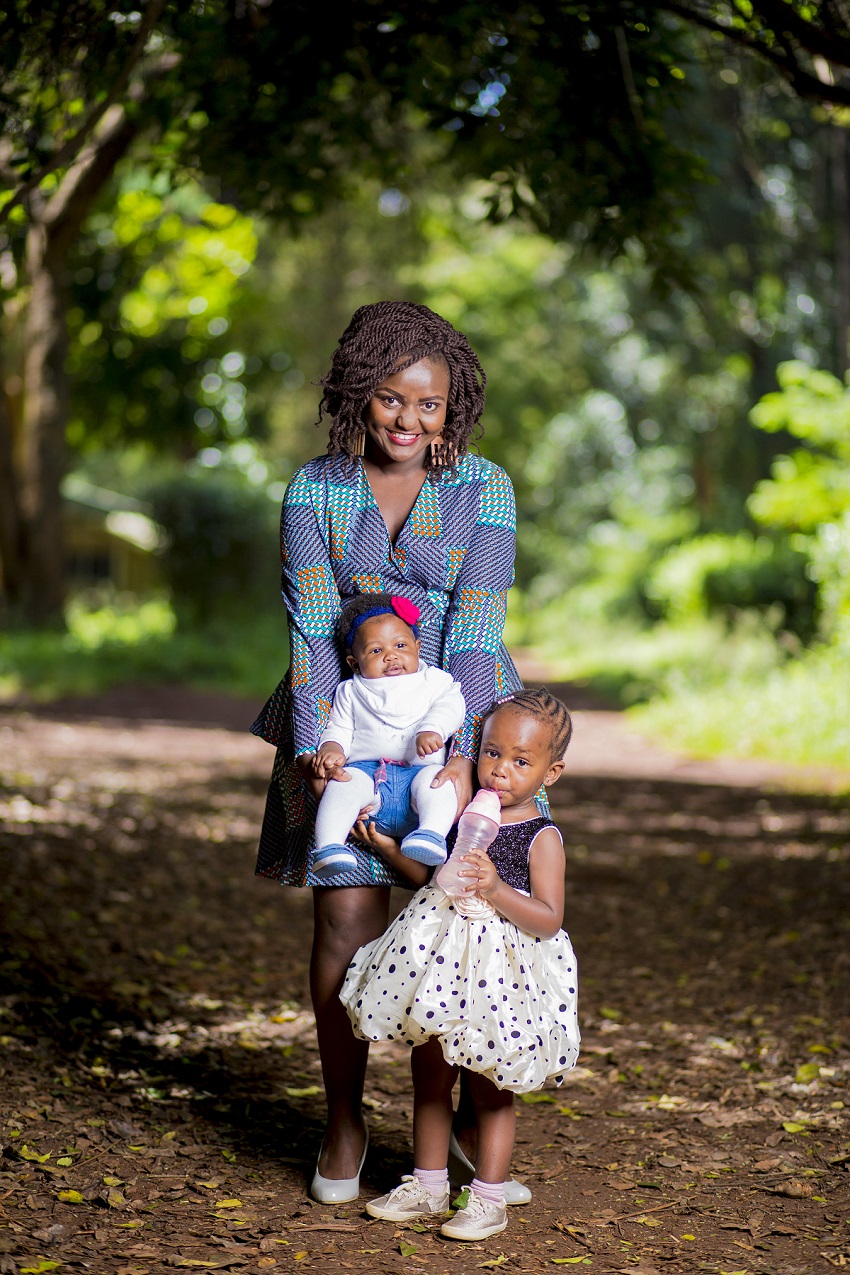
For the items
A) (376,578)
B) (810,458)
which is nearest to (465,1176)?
(376,578)

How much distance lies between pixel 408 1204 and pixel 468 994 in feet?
1.99

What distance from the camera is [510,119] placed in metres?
5.69

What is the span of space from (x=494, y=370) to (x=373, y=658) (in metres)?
29.1

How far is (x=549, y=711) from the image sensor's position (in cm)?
309

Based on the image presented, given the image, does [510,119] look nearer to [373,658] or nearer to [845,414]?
[373,658]

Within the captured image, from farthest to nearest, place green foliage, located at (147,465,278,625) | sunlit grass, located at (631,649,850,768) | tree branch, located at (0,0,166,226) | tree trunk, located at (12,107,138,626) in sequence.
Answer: green foliage, located at (147,465,278,625), tree trunk, located at (12,107,138,626), sunlit grass, located at (631,649,850,768), tree branch, located at (0,0,166,226)

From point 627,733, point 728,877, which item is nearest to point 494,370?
point 627,733

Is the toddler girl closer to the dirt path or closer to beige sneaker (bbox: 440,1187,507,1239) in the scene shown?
beige sneaker (bbox: 440,1187,507,1239)

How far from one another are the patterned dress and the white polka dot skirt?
0.77 ft

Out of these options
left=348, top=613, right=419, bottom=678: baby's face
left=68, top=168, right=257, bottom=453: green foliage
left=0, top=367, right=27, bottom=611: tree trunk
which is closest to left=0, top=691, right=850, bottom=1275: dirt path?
left=348, top=613, right=419, bottom=678: baby's face

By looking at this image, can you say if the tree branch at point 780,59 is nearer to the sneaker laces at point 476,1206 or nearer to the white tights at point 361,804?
the white tights at point 361,804

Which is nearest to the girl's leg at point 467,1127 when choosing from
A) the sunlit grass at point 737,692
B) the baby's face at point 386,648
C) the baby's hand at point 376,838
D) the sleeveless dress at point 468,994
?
the sleeveless dress at point 468,994

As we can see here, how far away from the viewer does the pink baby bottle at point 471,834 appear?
9.57 feet

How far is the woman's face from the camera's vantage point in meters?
3.21
